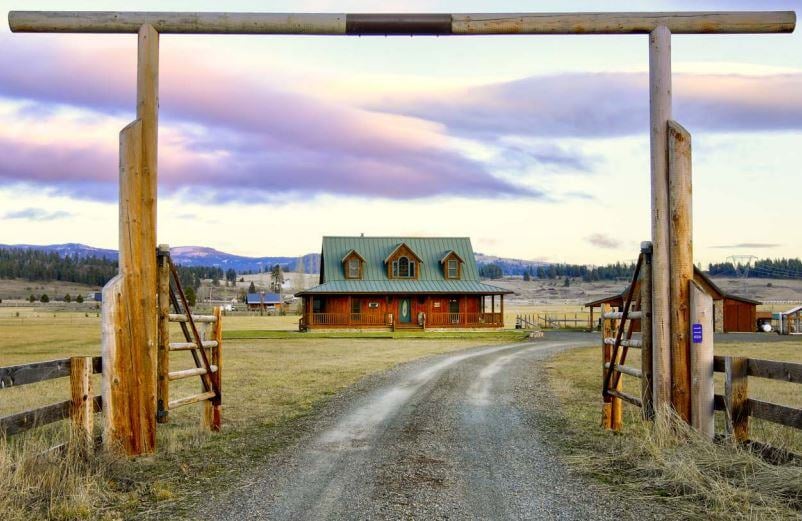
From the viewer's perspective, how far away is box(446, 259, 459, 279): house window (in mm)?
57156

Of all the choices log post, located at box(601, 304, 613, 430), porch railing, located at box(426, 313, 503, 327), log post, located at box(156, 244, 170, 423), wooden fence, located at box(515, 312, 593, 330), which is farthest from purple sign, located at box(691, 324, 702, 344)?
wooden fence, located at box(515, 312, 593, 330)

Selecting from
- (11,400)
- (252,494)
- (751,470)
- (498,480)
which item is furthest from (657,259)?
(11,400)

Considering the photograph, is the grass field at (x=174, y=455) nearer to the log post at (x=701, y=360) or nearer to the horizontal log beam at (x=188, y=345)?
the horizontal log beam at (x=188, y=345)

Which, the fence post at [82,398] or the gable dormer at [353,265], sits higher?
the gable dormer at [353,265]

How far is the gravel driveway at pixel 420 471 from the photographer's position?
6.73 m

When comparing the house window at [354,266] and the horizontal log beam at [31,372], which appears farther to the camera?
the house window at [354,266]

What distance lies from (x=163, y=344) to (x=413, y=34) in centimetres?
552

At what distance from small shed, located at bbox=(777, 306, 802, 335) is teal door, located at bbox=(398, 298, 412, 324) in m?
28.6

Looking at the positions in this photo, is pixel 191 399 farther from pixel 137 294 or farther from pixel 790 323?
pixel 790 323

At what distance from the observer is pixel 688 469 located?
24.7 feet

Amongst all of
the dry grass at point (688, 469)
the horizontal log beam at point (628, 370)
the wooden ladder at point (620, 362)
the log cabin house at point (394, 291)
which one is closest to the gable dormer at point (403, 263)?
the log cabin house at point (394, 291)

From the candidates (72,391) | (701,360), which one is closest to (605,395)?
(701,360)

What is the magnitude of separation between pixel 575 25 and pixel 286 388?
36.6 ft

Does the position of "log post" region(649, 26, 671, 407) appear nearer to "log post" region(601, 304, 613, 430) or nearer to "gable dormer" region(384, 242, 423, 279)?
"log post" region(601, 304, 613, 430)
